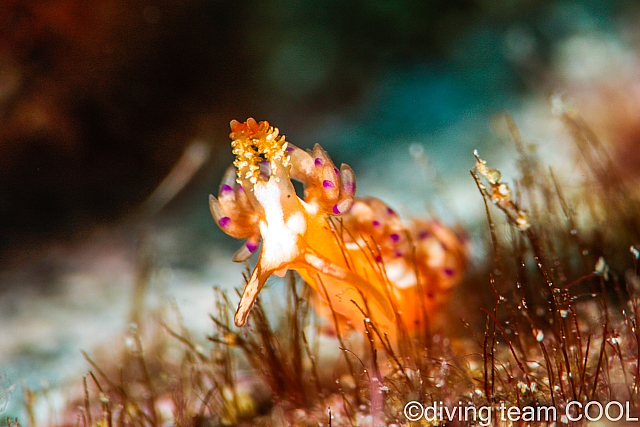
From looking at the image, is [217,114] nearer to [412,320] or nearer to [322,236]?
[322,236]

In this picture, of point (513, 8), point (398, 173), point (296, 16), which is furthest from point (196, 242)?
point (513, 8)

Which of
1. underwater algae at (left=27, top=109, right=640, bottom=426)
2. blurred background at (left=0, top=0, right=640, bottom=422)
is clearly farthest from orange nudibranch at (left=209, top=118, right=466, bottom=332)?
blurred background at (left=0, top=0, right=640, bottom=422)

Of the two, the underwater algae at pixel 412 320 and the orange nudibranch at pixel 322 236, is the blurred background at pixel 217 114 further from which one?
the orange nudibranch at pixel 322 236

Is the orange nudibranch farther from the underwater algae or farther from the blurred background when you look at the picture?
the blurred background

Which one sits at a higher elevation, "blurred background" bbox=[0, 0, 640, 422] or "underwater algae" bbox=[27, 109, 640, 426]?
"blurred background" bbox=[0, 0, 640, 422]

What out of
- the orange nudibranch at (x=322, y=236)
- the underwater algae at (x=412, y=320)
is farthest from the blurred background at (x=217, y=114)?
the orange nudibranch at (x=322, y=236)

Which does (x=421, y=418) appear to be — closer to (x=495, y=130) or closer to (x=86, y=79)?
(x=495, y=130)

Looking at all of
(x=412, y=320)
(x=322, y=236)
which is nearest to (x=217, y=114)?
(x=322, y=236)
